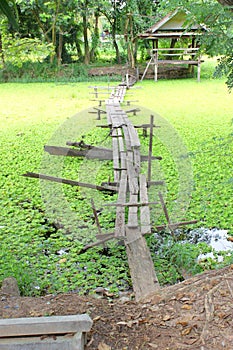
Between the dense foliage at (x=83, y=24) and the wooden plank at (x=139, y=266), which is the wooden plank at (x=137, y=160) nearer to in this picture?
the wooden plank at (x=139, y=266)

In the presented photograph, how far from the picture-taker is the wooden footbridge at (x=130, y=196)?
10.1 ft

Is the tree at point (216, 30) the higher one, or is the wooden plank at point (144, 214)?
the tree at point (216, 30)

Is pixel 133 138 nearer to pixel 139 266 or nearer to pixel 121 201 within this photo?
pixel 121 201

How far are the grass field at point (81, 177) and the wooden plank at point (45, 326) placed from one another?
125 cm

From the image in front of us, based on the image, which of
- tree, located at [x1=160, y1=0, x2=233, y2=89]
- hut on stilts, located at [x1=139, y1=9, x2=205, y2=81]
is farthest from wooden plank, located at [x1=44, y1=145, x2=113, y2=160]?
hut on stilts, located at [x1=139, y1=9, x2=205, y2=81]

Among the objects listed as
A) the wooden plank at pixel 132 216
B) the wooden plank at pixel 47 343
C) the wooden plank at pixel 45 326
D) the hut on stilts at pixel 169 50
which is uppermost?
the hut on stilts at pixel 169 50

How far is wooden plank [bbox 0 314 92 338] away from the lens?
1.83m

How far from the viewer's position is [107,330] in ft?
6.98

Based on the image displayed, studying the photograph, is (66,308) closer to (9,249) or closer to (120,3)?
(9,249)

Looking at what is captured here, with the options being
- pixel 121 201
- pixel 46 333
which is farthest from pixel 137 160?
pixel 46 333

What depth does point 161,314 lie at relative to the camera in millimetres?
2242

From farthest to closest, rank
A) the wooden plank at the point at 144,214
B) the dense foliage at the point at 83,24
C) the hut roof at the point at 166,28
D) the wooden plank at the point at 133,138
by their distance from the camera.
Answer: the dense foliage at the point at 83,24 < the hut roof at the point at 166,28 < the wooden plank at the point at 133,138 < the wooden plank at the point at 144,214

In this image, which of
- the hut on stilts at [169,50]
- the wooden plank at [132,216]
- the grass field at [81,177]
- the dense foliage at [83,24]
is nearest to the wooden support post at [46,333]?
the grass field at [81,177]

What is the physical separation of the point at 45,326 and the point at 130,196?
2.55m
